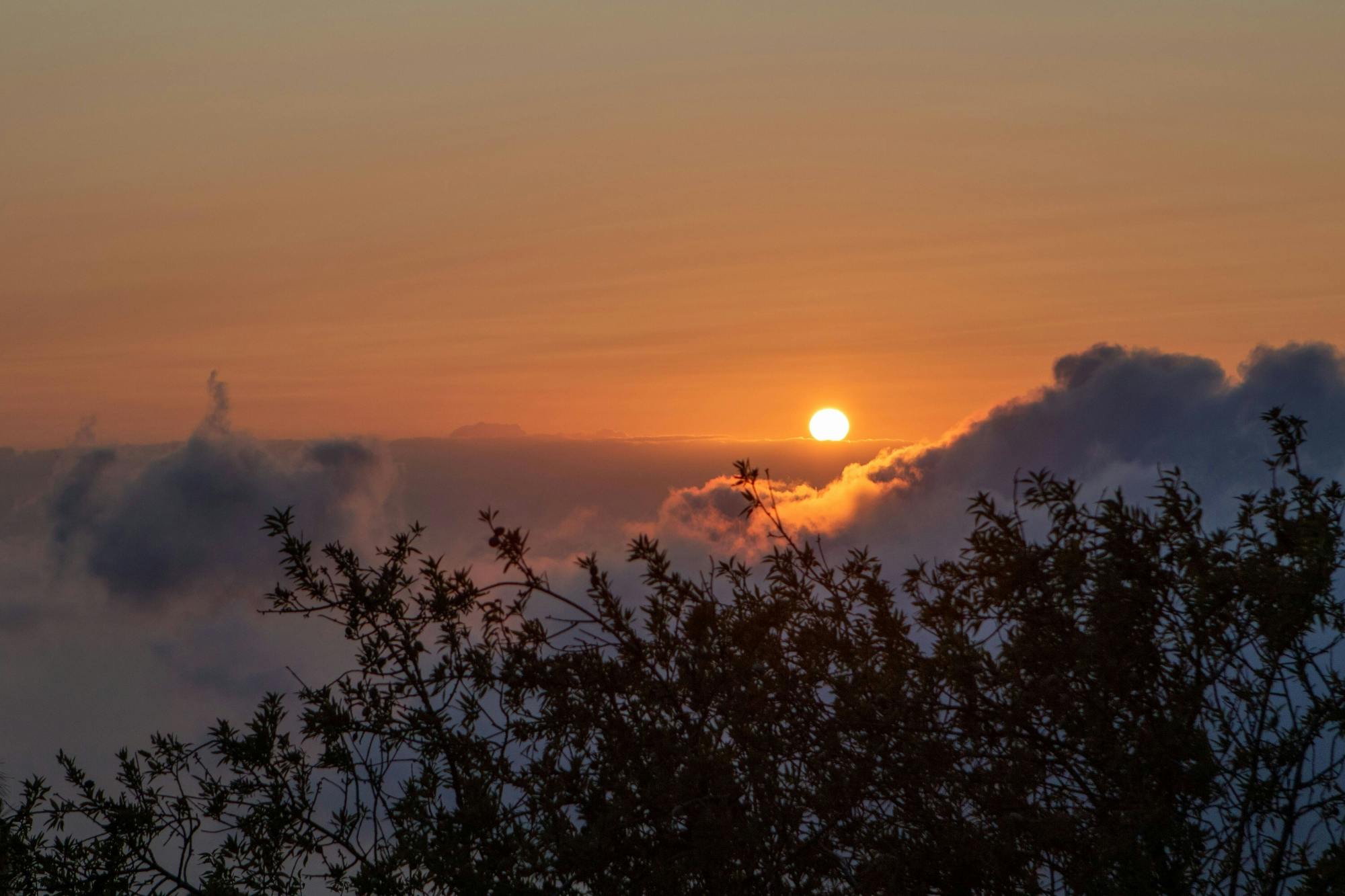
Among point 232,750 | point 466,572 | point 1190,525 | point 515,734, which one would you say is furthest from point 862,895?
point 232,750

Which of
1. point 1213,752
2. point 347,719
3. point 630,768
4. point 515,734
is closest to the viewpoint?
point 1213,752

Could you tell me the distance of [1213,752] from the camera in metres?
5.43

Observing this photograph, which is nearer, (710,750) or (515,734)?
(710,750)

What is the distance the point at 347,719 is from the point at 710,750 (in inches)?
100

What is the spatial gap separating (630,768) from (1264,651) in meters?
3.19

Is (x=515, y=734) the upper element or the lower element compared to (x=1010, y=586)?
lower

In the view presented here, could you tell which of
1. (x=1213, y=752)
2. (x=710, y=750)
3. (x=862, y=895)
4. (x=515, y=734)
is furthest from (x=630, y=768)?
(x=1213, y=752)

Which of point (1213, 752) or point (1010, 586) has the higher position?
point (1010, 586)

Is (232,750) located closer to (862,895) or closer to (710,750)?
(710,750)

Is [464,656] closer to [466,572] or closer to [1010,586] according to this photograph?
[466,572]

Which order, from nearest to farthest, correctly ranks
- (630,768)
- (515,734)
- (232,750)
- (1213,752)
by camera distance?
(1213,752) < (630,768) < (515,734) < (232,750)

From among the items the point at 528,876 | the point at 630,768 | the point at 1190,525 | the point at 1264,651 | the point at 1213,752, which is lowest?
the point at 528,876

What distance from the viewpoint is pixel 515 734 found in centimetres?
638

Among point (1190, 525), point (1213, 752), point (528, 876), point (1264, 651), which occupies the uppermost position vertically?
point (1190, 525)
